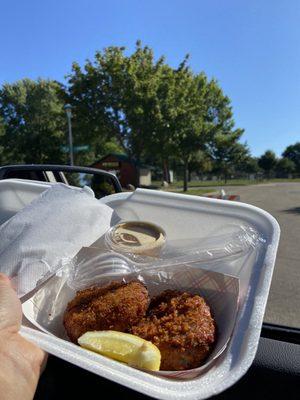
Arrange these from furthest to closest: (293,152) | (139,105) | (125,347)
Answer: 1. (293,152)
2. (139,105)
3. (125,347)

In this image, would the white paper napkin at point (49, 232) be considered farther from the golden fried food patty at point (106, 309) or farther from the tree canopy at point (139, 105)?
the tree canopy at point (139, 105)

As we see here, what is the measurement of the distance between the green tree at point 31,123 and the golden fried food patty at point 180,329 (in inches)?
1772

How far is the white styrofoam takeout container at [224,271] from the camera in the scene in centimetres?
105

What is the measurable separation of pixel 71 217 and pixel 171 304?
1.78 ft

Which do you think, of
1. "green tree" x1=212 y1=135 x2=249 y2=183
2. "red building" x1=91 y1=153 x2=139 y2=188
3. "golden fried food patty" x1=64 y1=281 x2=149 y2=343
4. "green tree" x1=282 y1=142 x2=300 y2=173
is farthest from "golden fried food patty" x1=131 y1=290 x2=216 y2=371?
"green tree" x1=282 y1=142 x2=300 y2=173

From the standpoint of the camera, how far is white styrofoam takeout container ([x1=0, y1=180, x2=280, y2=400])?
3.43 feet

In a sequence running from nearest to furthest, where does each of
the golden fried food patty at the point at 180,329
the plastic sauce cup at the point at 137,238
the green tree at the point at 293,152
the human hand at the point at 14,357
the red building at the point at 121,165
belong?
the human hand at the point at 14,357 → the golden fried food patty at the point at 180,329 → the plastic sauce cup at the point at 137,238 → the red building at the point at 121,165 → the green tree at the point at 293,152

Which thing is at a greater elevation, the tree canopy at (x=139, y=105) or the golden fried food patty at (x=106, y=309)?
the tree canopy at (x=139, y=105)

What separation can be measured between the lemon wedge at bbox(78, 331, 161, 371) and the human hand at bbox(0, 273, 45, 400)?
16cm

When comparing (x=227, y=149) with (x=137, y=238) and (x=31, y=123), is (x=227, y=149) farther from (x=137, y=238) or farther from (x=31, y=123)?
(x=137, y=238)

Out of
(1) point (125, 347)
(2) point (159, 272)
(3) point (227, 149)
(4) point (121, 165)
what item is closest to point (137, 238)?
(2) point (159, 272)

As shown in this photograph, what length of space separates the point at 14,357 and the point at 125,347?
0.32m

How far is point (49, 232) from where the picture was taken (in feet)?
5.32

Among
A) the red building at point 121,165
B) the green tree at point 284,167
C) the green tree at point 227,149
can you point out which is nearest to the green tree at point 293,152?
the green tree at point 284,167
